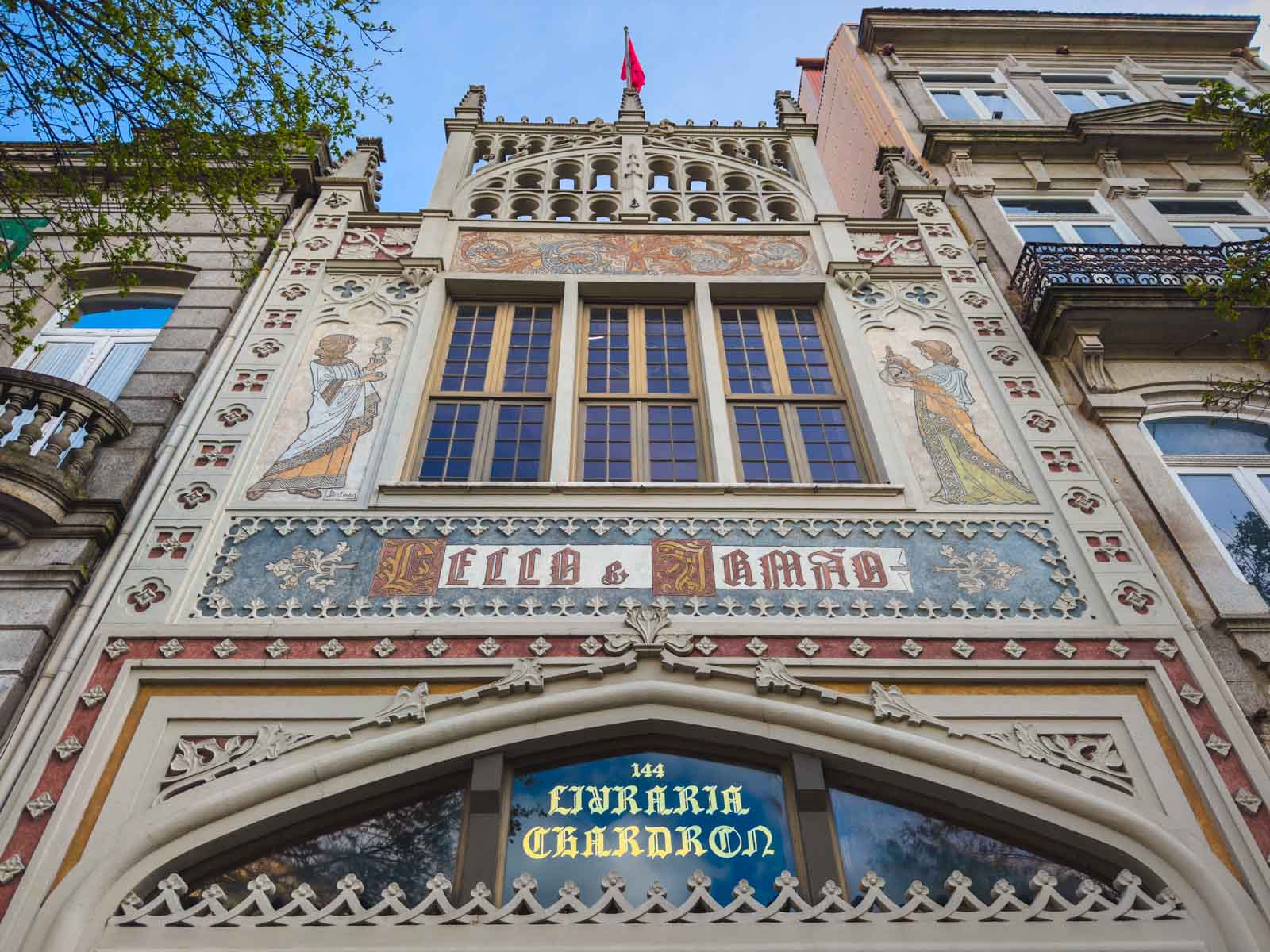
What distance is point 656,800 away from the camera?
7.12 metres

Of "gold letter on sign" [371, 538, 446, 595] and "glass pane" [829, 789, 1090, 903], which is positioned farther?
"gold letter on sign" [371, 538, 446, 595]

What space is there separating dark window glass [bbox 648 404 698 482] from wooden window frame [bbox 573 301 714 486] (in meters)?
0.05

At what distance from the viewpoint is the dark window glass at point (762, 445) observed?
33.0 ft

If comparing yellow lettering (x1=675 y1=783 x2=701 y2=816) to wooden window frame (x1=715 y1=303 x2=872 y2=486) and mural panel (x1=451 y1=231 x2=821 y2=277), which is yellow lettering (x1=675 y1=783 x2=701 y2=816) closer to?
wooden window frame (x1=715 y1=303 x2=872 y2=486)

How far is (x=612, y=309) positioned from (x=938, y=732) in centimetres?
706

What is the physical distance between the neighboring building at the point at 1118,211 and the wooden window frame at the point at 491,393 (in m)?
5.78

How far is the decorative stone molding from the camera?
244 inches

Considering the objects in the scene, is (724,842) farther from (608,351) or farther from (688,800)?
(608,351)

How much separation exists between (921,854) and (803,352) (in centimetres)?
649

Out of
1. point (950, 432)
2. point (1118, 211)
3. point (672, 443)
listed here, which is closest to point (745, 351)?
point (672, 443)

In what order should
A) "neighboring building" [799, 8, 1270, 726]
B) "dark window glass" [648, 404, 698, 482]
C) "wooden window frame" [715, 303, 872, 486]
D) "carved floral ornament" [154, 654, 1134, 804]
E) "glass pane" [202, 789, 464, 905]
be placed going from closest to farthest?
"glass pane" [202, 789, 464, 905]
"carved floral ornament" [154, 654, 1134, 804]
"neighboring building" [799, 8, 1270, 726]
"dark window glass" [648, 404, 698, 482]
"wooden window frame" [715, 303, 872, 486]

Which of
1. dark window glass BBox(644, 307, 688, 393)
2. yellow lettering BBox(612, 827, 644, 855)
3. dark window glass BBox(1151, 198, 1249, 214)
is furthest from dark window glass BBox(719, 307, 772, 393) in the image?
dark window glass BBox(1151, 198, 1249, 214)

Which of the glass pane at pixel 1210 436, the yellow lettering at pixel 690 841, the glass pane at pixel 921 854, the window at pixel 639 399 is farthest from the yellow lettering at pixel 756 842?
the glass pane at pixel 1210 436

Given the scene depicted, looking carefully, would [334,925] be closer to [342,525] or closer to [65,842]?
[65,842]
